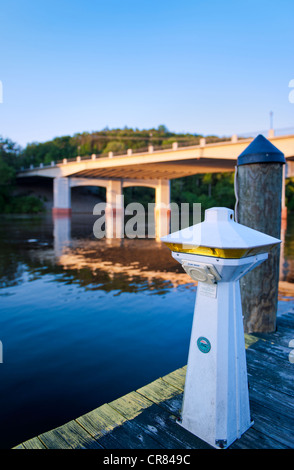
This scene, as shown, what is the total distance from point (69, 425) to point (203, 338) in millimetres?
1325

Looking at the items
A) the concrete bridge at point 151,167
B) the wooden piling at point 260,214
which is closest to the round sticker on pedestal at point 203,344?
the wooden piling at point 260,214

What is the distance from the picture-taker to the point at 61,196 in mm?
54219

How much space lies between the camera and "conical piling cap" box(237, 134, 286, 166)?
160 inches

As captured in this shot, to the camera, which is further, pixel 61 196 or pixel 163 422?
pixel 61 196

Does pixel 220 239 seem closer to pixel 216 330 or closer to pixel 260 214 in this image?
pixel 216 330

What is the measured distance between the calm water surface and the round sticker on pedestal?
2.22 meters

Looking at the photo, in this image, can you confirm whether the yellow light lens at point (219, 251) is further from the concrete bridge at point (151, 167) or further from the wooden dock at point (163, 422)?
the concrete bridge at point (151, 167)

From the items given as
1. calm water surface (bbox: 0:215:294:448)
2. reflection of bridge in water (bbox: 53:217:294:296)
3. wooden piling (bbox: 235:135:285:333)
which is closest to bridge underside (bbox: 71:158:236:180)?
reflection of bridge in water (bbox: 53:217:294:296)

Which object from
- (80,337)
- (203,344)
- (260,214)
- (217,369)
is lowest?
(80,337)

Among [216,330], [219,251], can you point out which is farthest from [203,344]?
[219,251]

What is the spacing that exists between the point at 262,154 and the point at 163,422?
3.19m

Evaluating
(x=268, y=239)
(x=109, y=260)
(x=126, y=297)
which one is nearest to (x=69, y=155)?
(x=109, y=260)

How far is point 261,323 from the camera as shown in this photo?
4.37 m
